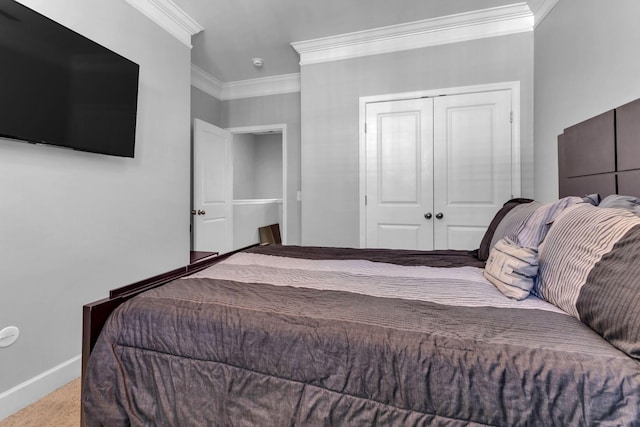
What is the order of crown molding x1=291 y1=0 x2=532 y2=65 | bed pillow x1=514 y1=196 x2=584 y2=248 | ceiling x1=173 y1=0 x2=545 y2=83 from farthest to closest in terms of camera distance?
crown molding x1=291 y1=0 x2=532 y2=65 → ceiling x1=173 y1=0 x2=545 y2=83 → bed pillow x1=514 y1=196 x2=584 y2=248

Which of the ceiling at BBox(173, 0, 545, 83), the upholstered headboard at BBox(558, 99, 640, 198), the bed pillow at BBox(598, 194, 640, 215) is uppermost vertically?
the ceiling at BBox(173, 0, 545, 83)

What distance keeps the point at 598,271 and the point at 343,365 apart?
0.75 meters

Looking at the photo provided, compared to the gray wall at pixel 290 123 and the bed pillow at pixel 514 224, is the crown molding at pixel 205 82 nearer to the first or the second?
the gray wall at pixel 290 123

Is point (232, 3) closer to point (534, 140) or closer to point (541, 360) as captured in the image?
point (534, 140)

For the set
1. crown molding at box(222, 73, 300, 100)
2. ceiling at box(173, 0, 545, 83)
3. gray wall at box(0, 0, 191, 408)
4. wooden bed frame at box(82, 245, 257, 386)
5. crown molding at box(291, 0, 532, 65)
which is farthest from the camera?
crown molding at box(222, 73, 300, 100)

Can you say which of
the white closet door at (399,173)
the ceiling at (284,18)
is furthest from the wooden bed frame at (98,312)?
the ceiling at (284,18)

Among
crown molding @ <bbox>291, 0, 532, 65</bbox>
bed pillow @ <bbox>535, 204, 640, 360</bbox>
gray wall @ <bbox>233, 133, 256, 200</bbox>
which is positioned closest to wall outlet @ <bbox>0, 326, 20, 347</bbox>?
bed pillow @ <bbox>535, 204, 640, 360</bbox>

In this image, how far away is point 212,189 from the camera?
3.83m

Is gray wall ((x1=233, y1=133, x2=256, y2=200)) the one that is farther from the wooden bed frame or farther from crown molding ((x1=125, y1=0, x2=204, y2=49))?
the wooden bed frame

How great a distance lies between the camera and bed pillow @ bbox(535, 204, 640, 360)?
754 millimetres

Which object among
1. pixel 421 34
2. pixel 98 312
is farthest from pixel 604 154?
pixel 98 312

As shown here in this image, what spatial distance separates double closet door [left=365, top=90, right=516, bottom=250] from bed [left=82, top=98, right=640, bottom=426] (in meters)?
1.61

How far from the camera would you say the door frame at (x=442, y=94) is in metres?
2.75

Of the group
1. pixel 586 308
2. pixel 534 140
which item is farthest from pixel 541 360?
pixel 534 140
